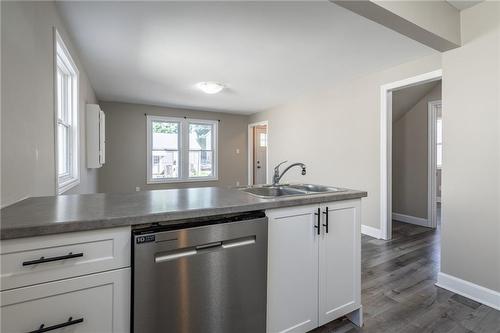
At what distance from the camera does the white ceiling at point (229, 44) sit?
2086mm

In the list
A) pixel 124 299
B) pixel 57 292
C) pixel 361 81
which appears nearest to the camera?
pixel 57 292

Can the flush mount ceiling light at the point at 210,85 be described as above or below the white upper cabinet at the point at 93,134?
above

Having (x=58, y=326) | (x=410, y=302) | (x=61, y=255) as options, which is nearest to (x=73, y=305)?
(x=58, y=326)

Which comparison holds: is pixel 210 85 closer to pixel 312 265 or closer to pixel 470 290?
pixel 312 265

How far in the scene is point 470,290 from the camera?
203cm

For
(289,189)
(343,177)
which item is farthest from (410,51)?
(289,189)

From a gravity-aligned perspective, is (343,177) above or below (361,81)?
below

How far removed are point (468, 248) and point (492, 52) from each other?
1.62m

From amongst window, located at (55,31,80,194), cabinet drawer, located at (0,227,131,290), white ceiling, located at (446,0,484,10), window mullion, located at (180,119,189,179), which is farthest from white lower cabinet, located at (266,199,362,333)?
window mullion, located at (180,119,189,179)

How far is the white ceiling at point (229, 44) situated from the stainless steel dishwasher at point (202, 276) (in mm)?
1832

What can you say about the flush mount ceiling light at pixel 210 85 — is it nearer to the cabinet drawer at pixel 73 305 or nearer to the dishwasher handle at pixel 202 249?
the dishwasher handle at pixel 202 249

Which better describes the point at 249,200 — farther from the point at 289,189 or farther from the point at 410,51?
the point at 410,51

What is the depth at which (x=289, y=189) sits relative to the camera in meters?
2.05

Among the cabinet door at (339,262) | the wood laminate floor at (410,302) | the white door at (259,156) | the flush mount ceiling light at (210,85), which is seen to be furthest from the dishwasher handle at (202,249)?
the white door at (259,156)
